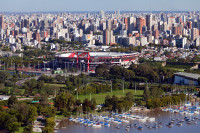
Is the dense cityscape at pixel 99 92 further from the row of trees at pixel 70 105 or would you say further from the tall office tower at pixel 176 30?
the tall office tower at pixel 176 30

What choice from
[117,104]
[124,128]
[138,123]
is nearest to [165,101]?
[117,104]

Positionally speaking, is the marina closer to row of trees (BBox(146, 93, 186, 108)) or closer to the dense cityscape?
the dense cityscape

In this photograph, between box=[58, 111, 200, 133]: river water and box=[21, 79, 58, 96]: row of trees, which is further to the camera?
box=[21, 79, 58, 96]: row of trees

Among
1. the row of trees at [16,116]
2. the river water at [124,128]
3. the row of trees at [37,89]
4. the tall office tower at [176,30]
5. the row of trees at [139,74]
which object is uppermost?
the tall office tower at [176,30]

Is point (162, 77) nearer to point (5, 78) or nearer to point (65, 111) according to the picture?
point (5, 78)

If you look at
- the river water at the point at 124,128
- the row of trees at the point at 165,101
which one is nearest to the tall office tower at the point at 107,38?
the row of trees at the point at 165,101

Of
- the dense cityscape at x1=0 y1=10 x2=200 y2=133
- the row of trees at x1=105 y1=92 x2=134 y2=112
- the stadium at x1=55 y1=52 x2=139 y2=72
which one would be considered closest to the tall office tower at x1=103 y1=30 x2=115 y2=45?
the dense cityscape at x1=0 y1=10 x2=200 y2=133

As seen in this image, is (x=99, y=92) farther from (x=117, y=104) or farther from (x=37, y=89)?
(x=117, y=104)

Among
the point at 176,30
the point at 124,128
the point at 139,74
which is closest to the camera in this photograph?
Answer: the point at 124,128

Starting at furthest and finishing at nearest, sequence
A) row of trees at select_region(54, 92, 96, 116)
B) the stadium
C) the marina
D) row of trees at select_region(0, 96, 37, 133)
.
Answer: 1. the stadium
2. row of trees at select_region(54, 92, 96, 116)
3. the marina
4. row of trees at select_region(0, 96, 37, 133)

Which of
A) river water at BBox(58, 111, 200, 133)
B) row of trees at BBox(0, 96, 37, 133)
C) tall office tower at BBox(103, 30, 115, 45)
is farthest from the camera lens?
tall office tower at BBox(103, 30, 115, 45)

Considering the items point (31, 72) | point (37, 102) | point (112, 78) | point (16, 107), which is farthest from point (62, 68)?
point (16, 107)
